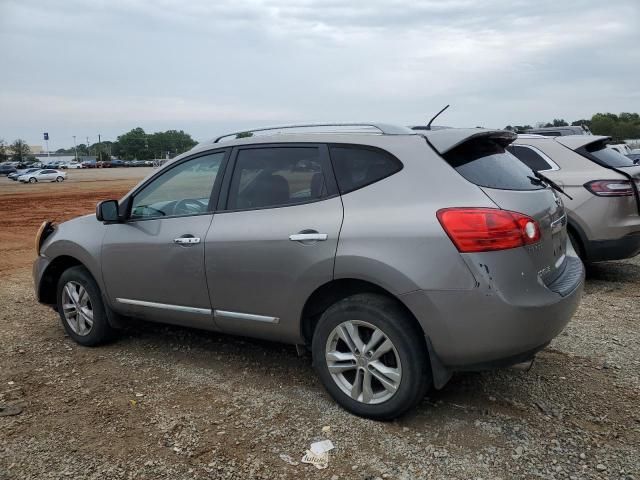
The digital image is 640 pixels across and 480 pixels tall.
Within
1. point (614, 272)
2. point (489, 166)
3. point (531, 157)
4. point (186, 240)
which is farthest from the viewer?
point (614, 272)

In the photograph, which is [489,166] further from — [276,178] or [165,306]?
[165,306]

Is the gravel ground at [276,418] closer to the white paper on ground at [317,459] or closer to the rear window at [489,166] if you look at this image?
the white paper on ground at [317,459]

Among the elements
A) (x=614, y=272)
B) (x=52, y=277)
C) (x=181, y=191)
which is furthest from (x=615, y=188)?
(x=52, y=277)

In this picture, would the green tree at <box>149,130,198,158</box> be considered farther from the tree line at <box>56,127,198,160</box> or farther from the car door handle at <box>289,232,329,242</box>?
the car door handle at <box>289,232,329,242</box>

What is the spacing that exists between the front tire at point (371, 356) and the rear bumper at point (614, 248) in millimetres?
3868

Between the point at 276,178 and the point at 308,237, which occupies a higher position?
the point at 276,178

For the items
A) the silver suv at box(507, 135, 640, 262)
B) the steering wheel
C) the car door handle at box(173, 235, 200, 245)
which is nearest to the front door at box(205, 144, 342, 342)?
the car door handle at box(173, 235, 200, 245)

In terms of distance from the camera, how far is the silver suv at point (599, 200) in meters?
6.07

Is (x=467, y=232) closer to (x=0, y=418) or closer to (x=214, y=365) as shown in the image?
(x=214, y=365)

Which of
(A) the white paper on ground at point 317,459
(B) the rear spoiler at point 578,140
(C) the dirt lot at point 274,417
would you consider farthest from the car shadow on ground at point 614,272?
(A) the white paper on ground at point 317,459

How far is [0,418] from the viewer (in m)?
3.54

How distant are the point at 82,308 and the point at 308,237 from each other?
2436mm

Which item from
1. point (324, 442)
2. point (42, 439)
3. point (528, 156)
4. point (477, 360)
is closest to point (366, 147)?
point (477, 360)

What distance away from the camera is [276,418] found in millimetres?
3428
